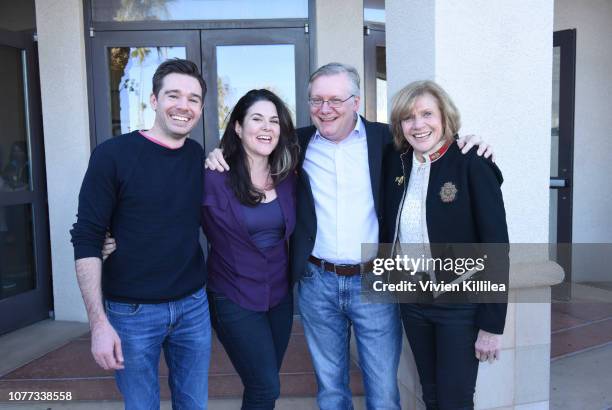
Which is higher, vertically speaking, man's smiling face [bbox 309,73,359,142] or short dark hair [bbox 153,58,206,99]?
short dark hair [bbox 153,58,206,99]

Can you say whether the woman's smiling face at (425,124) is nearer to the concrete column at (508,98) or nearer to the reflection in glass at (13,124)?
the concrete column at (508,98)

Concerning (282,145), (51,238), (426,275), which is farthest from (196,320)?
(51,238)

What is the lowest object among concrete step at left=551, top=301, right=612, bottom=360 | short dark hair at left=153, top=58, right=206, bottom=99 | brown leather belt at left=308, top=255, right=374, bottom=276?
concrete step at left=551, top=301, right=612, bottom=360

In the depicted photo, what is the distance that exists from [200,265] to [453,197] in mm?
1124

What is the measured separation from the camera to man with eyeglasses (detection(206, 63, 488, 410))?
2.34m

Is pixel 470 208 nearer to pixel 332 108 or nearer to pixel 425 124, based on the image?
pixel 425 124

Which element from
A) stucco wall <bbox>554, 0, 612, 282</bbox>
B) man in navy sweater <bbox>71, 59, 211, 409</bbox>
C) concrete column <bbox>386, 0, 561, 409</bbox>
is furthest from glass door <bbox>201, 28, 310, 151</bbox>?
stucco wall <bbox>554, 0, 612, 282</bbox>

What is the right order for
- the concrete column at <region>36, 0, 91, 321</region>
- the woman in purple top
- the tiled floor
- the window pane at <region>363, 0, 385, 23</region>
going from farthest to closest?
the window pane at <region>363, 0, 385, 23</region>, the concrete column at <region>36, 0, 91, 321</region>, the tiled floor, the woman in purple top

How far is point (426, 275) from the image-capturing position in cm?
224

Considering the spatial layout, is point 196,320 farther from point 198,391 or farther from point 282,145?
point 282,145

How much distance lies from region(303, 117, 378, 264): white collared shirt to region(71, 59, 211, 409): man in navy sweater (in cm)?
57

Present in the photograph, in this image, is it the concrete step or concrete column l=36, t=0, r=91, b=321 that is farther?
concrete column l=36, t=0, r=91, b=321

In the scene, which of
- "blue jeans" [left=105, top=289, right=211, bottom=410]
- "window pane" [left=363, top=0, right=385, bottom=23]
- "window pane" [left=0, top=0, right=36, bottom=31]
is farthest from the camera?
"window pane" [left=0, top=0, right=36, bottom=31]

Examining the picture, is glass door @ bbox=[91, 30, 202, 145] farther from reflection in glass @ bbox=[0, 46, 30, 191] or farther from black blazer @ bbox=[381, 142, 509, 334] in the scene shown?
black blazer @ bbox=[381, 142, 509, 334]
